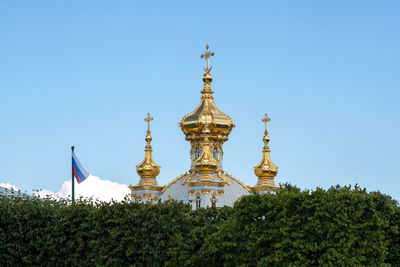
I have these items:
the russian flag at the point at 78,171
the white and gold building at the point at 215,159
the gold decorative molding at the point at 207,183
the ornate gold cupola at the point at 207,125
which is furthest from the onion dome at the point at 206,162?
the russian flag at the point at 78,171

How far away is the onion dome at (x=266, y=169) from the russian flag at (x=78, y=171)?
26.9 metres

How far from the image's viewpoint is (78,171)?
3491 cm

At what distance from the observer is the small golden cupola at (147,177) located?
198 feet

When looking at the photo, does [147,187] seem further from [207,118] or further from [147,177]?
[207,118]

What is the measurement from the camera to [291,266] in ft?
74.3

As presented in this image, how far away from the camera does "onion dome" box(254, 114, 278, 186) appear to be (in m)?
59.9

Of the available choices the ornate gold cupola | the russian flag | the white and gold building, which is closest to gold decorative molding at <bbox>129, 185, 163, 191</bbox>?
the white and gold building

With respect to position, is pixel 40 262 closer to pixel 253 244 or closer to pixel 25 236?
pixel 25 236

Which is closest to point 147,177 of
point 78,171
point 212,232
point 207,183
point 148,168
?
point 148,168

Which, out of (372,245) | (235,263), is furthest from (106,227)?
(372,245)

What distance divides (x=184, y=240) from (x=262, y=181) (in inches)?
1358

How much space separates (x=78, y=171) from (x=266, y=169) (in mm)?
27149

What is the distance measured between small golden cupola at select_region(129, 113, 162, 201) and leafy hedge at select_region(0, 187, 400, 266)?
98.3 ft

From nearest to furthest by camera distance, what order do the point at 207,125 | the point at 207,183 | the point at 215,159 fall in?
the point at 207,183 → the point at 215,159 → the point at 207,125
